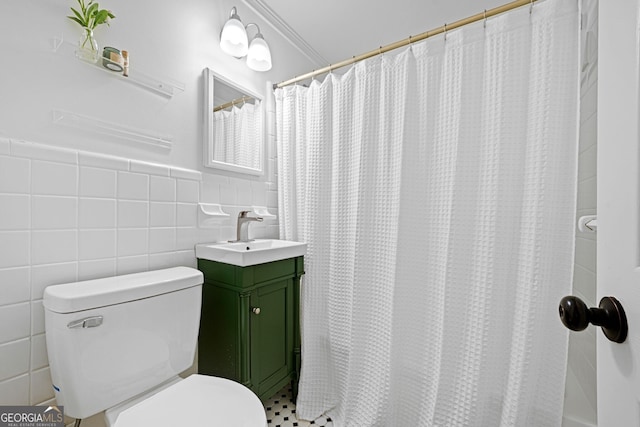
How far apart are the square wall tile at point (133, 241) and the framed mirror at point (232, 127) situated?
18.7 inches

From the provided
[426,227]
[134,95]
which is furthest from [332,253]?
[134,95]

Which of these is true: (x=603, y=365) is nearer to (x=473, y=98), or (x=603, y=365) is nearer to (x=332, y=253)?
(x=473, y=98)

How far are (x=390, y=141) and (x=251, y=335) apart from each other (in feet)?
3.72

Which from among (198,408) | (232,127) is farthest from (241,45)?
(198,408)

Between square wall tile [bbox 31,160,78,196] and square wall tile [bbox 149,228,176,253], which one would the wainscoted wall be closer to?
square wall tile [bbox 149,228,176,253]

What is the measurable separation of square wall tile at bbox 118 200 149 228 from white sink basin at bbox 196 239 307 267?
29 centimetres

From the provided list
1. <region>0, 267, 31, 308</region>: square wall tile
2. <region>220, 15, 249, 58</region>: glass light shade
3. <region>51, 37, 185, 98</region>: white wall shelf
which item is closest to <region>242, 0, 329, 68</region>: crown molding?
<region>220, 15, 249, 58</region>: glass light shade

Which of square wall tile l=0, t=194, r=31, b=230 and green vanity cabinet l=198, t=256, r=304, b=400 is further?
green vanity cabinet l=198, t=256, r=304, b=400

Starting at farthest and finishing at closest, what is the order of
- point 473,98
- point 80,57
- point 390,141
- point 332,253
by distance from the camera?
point 332,253
point 390,141
point 473,98
point 80,57

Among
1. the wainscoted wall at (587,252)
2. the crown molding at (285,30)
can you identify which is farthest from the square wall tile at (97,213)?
the wainscoted wall at (587,252)

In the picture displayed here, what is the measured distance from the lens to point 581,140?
130 cm

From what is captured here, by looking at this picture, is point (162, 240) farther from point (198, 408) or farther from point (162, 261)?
point (198, 408)

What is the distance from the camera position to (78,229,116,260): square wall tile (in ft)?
3.55

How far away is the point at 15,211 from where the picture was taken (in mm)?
933
